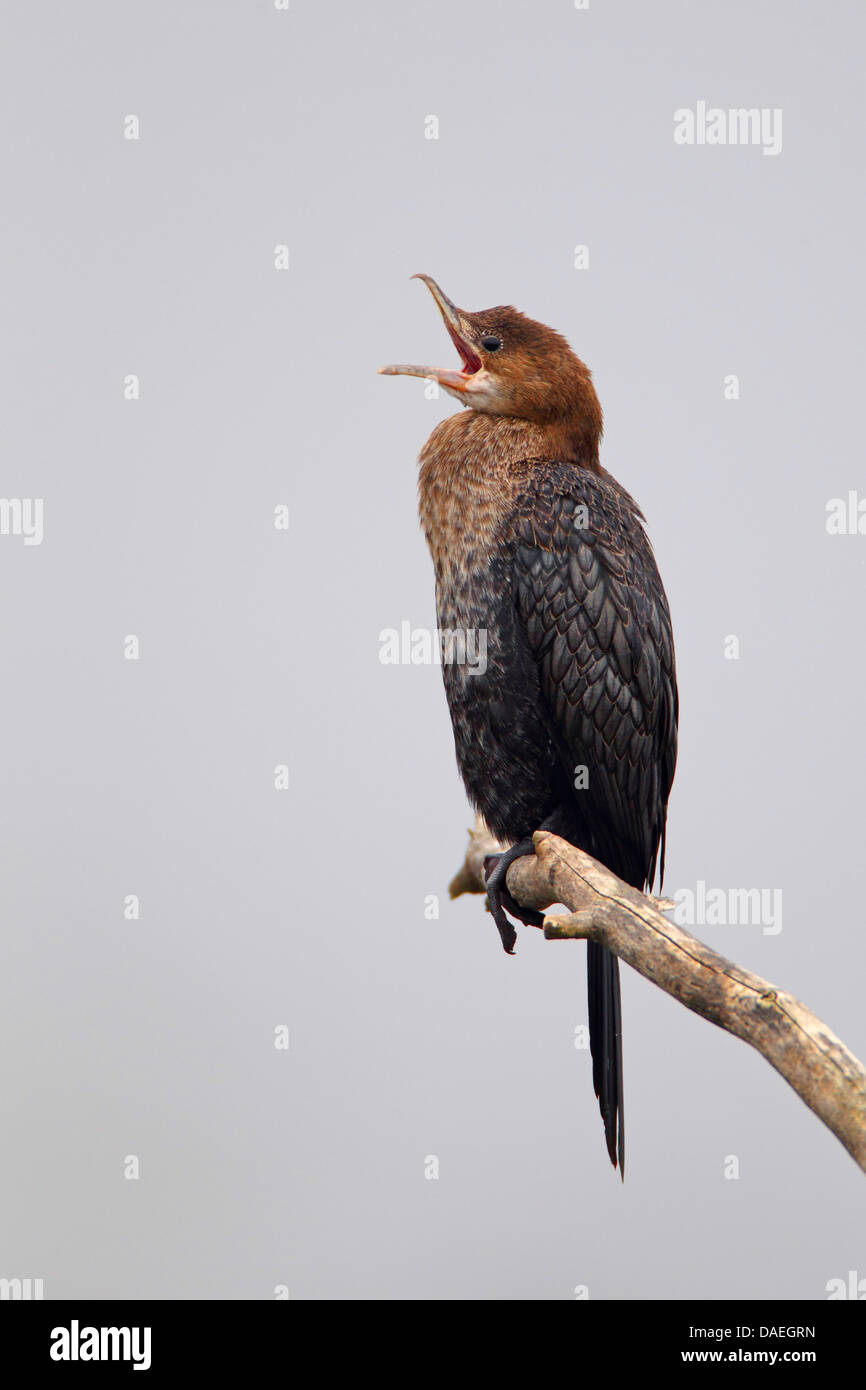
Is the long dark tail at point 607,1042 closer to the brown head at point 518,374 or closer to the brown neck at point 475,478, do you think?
the brown neck at point 475,478

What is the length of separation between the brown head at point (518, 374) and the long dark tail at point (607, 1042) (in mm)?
1361

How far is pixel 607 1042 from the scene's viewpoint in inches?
122

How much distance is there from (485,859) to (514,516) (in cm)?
99

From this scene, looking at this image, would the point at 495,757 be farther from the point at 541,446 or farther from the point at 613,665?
the point at 541,446

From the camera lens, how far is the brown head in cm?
305

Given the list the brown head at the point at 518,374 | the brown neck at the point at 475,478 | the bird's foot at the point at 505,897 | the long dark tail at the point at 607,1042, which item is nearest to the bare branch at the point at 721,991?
the bird's foot at the point at 505,897

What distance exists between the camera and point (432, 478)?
3.15 meters

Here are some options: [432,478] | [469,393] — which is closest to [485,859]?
[432,478]

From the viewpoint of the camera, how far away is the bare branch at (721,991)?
1920 millimetres

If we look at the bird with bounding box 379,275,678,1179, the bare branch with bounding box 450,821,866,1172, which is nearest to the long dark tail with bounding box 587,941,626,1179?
the bird with bounding box 379,275,678,1179

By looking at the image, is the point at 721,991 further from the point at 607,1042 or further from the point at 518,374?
the point at 518,374

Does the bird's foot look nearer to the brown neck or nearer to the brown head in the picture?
the brown neck

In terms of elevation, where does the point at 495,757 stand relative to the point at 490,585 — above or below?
below

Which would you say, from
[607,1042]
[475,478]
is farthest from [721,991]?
[475,478]
